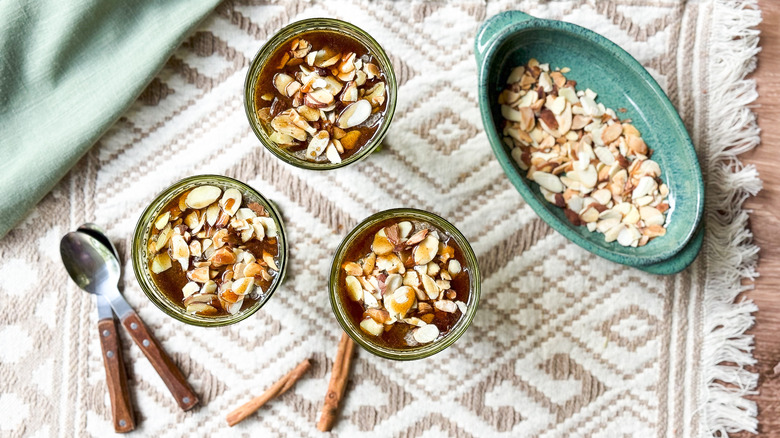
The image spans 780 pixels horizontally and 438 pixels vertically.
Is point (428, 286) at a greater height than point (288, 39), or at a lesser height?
lesser

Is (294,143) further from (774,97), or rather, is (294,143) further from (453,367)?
(774,97)

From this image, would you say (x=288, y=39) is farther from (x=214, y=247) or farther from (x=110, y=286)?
(x=110, y=286)

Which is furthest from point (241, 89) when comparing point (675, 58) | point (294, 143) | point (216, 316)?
point (675, 58)

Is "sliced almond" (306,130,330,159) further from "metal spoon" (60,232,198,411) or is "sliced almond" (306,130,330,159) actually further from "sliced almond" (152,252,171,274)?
"metal spoon" (60,232,198,411)

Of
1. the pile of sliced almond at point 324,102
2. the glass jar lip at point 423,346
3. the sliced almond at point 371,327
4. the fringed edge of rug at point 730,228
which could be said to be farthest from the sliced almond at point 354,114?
the fringed edge of rug at point 730,228

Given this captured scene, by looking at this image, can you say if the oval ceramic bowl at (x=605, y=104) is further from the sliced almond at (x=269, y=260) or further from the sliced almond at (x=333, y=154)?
the sliced almond at (x=269, y=260)

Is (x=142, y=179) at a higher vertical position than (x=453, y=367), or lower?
higher

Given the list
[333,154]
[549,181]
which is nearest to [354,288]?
[333,154]
